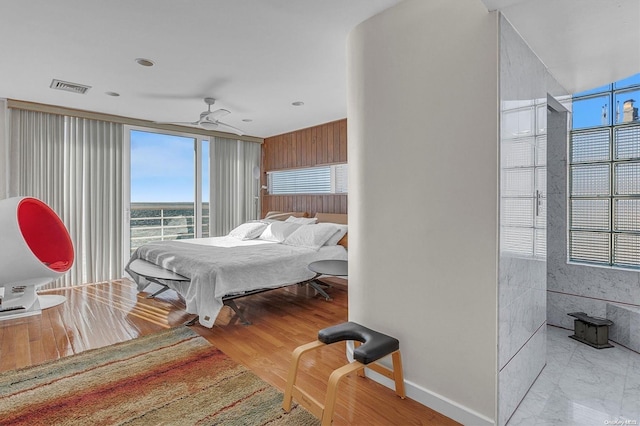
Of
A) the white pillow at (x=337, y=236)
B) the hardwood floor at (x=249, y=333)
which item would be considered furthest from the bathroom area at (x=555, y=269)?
the white pillow at (x=337, y=236)

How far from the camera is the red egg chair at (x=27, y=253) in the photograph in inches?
123

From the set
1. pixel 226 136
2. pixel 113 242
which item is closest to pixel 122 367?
pixel 113 242

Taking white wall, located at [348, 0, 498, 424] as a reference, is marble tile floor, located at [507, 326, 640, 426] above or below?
below

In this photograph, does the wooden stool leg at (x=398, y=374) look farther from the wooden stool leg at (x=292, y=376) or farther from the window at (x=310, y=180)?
the window at (x=310, y=180)

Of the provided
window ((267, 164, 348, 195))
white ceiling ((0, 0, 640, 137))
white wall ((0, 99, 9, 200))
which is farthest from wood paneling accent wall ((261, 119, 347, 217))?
white wall ((0, 99, 9, 200))

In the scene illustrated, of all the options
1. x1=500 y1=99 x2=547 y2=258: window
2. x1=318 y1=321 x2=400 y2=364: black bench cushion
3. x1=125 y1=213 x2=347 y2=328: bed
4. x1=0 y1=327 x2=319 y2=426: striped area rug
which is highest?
x1=500 y1=99 x2=547 y2=258: window

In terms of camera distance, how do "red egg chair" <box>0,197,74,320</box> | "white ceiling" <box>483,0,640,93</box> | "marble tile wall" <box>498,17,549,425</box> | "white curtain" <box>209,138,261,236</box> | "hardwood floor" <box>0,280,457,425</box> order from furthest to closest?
1. "white curtain" <box>209,138,261,236</box>
2. "red egg chair" <box>0,197,74,320</box>
3. "hardwood floor" <box>0,280,457,425</box>
4. "marble tile wall" <box>498,17,549,425</box>
5. "white ceiling" <box>483,0,640,93</box>

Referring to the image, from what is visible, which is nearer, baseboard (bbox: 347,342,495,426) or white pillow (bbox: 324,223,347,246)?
baseboard (bbox: 347,342,495,426)

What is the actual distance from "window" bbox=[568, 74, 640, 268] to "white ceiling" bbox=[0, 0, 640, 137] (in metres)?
0.47

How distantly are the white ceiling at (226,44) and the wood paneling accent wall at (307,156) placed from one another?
112 cm

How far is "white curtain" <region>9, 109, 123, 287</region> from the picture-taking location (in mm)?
4133

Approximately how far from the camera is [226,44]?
262 centimetres

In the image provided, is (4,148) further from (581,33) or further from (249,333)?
(581,33)

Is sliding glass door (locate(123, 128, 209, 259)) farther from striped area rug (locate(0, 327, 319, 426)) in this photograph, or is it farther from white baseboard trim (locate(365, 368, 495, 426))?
white baseboard trim (locate(365, 368, 495, 426))
